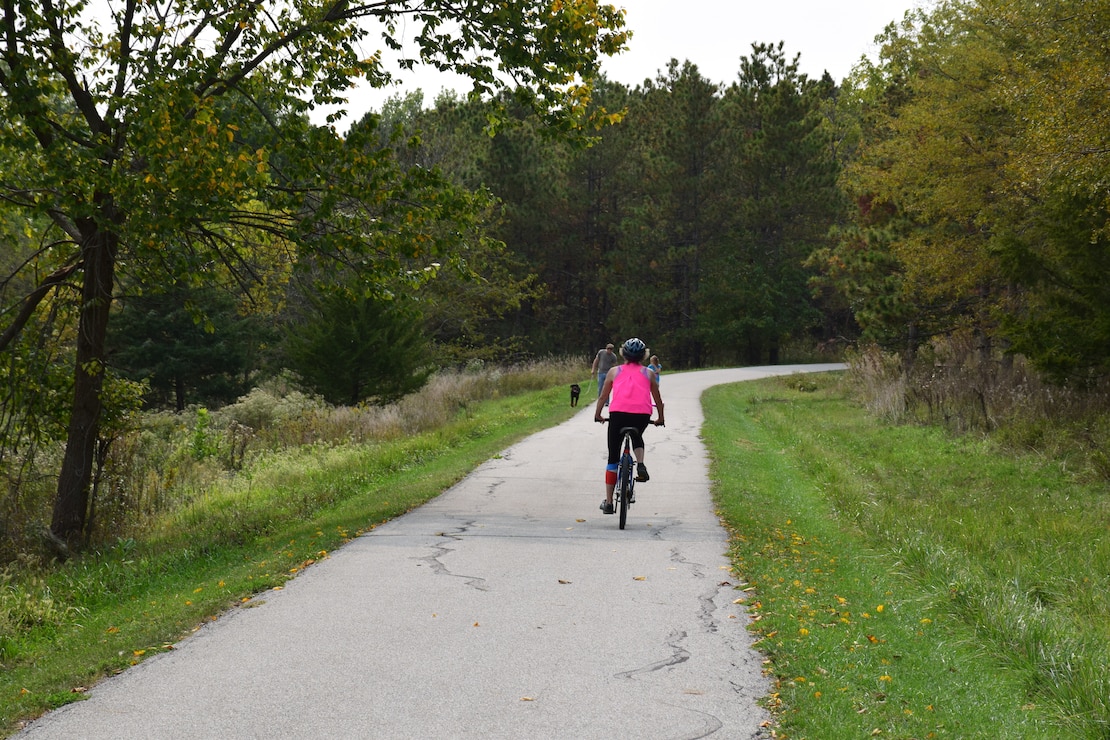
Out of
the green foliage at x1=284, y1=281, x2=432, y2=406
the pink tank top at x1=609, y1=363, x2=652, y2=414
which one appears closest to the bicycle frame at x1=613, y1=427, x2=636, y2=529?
the pink tank top at x1=609, y1=363, x2=652, y2=414

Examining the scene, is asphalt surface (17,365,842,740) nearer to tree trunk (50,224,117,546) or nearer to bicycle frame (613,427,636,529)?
bicycle frame (613,427,636,529)

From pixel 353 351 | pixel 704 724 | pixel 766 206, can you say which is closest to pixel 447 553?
pixel 704 724

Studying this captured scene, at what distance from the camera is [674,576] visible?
8.47m

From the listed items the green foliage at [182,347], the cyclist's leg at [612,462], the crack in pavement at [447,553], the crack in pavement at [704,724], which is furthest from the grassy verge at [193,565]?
the green foliage at [182,347]

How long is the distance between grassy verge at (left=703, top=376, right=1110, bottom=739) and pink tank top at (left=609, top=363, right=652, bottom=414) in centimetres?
169

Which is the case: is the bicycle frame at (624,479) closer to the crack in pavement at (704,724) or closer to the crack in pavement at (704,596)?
the crack in pavement at (704,596)

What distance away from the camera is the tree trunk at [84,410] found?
1179cm

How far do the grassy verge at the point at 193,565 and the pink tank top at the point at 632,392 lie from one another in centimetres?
304

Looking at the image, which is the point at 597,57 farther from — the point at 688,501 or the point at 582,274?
the point at 582,274

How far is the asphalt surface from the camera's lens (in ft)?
16.6

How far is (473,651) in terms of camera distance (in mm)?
6266

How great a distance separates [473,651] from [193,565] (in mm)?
4577

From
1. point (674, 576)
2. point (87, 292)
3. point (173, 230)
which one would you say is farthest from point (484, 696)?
point (87, 292)

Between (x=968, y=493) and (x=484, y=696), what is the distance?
36.2 ft
